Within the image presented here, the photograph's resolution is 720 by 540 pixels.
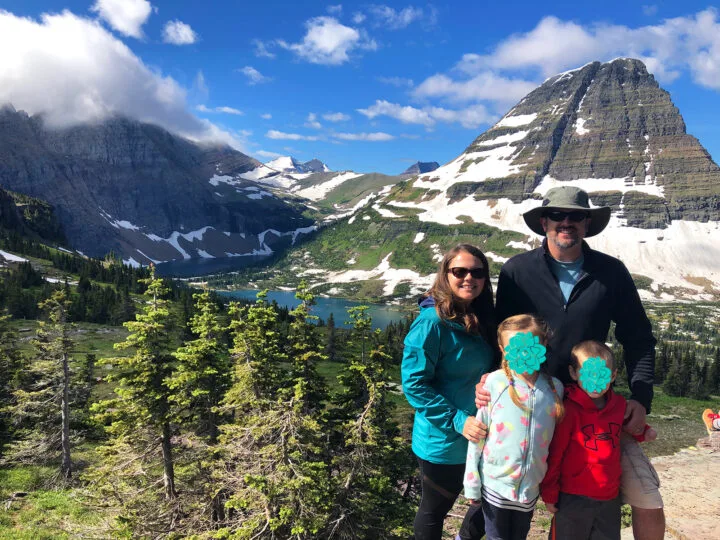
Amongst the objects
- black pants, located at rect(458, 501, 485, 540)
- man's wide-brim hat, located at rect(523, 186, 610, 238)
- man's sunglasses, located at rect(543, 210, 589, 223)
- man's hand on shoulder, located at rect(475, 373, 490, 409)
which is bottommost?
black pants, located at rect(458, 501, 485, 540)

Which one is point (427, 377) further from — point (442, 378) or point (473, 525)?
point (473, 525)

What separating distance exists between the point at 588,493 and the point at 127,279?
14809cm

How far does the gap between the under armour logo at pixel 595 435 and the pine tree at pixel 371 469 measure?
12.2m

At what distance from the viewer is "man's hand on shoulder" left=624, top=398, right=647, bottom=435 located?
4.74m

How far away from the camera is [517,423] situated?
4.50 metres

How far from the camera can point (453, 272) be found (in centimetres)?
504

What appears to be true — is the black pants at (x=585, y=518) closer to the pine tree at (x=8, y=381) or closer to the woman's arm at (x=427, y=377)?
the woman's arm at (x=427, y=377)

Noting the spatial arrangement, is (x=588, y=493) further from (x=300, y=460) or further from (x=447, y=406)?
(x=300, y=460)

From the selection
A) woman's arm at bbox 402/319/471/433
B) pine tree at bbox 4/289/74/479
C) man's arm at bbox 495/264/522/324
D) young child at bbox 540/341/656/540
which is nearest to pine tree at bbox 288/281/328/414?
pine tree at bbox 4/289/74/479

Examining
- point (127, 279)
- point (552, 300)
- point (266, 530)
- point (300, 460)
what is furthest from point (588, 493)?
point (127, 279)

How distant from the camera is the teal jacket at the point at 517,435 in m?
4.50

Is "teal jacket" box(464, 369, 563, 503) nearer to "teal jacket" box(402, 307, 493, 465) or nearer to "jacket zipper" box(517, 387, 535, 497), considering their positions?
"jacket zipper" box(517, 387, 535, 497)

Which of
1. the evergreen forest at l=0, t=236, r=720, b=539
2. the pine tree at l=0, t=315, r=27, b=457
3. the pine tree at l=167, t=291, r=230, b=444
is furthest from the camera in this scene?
the pine tree at l=0, t=315, r=27, b=457

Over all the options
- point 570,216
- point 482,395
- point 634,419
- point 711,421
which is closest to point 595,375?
point 634,419
